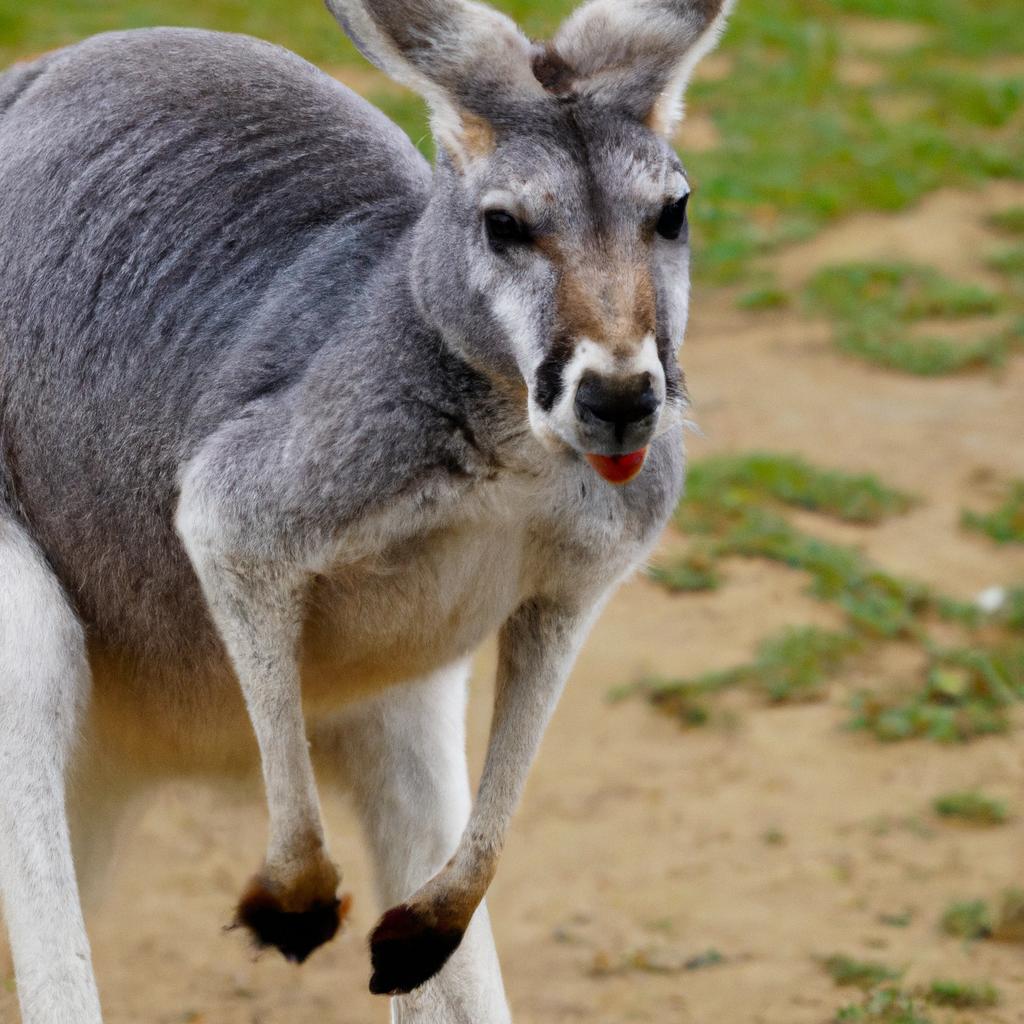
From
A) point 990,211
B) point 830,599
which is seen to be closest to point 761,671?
point 830,599

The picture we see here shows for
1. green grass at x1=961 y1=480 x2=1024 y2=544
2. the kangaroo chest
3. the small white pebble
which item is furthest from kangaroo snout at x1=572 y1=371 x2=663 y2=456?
green grass at x1=961 y1=480 x2=1024 y2=544

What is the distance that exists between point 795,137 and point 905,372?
7.12 feet

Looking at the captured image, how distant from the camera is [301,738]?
314 cm

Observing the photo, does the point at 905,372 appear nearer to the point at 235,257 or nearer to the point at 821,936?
the point at 821,936

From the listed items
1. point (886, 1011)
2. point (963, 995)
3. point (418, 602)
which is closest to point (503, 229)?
point (418, 602)

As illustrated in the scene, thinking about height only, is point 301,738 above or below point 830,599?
above

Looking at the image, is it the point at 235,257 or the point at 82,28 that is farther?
the point at 82,28

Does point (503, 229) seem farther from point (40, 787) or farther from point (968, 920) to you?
point (968, 920)

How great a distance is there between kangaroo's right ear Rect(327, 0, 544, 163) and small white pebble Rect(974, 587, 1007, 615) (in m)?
3.36

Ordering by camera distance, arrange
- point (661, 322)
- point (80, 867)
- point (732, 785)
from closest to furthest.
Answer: point (661, 322) → point (80, 867) → point (732, 785)

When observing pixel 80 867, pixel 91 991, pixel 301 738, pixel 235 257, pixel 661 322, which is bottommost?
pixel 80 867

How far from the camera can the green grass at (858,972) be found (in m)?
4.17

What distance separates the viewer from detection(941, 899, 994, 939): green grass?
14.3 ft

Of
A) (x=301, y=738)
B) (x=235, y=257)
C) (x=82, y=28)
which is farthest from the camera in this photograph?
(x=82, y=28)
